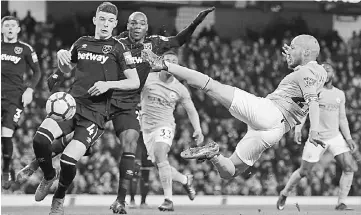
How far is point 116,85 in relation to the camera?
28.5ft

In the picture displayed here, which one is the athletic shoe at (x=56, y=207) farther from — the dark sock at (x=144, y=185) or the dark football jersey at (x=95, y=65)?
the dark sock at (x=144, y=185)

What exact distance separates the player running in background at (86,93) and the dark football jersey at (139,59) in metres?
1.16

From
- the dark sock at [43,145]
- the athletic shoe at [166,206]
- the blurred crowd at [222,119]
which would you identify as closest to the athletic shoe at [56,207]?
the dark sock at [43,145]

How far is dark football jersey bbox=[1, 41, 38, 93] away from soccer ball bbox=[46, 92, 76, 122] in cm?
423

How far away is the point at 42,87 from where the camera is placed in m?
19.9

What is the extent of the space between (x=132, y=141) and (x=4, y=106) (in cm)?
313

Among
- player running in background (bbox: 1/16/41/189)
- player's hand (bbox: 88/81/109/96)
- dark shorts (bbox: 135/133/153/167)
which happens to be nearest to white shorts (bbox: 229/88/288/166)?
player's hand (bbox: 88/81/109/96)

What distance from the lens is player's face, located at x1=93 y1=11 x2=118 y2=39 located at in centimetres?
895

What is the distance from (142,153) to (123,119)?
111 inches

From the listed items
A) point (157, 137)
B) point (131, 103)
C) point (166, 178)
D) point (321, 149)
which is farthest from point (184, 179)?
point (131, 103)

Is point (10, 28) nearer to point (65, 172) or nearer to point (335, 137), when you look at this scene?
point (65, 172)

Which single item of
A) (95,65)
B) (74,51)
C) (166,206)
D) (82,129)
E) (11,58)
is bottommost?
(166,206)

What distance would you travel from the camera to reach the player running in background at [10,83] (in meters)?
12.4

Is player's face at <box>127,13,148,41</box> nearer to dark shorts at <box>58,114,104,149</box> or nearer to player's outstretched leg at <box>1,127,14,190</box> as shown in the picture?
dark shorts at <box>58,114,104,149</box>
